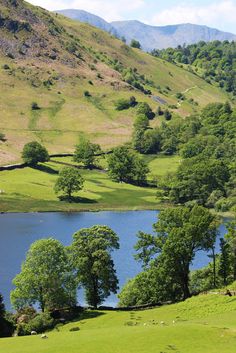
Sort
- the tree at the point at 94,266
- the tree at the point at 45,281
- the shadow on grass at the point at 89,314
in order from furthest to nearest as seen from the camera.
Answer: the tree at the point at 94,266 < the tree at the point at 45,281 < the shadow on grass at the point at 89,314

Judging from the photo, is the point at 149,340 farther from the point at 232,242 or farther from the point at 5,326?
the point at 232,242

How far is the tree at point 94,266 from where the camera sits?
287 feet

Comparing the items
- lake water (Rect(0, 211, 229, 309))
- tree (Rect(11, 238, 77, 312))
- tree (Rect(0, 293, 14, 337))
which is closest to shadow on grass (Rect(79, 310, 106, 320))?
tree (Rect(11, 238, 77, 312))

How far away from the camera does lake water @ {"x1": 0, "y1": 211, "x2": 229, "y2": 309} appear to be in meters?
121

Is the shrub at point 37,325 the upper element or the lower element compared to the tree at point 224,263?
lower

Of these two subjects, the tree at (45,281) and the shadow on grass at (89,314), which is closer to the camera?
the shadow on grass at (89,314)

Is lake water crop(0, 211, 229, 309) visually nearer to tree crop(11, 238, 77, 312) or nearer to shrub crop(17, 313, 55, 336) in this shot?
tree crop(11, 238, 77, 312)

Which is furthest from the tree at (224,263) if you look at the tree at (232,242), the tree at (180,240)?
the tree at (180,240)

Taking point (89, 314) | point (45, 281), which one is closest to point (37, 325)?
point (89, 314)

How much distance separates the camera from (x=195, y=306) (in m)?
72.1

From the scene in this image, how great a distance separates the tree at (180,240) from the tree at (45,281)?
12.5 metres

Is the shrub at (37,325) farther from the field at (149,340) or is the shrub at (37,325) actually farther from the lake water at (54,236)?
the lake water at (54,236)

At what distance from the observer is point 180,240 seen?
87.2 meters

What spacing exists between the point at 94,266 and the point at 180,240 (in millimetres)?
13131
